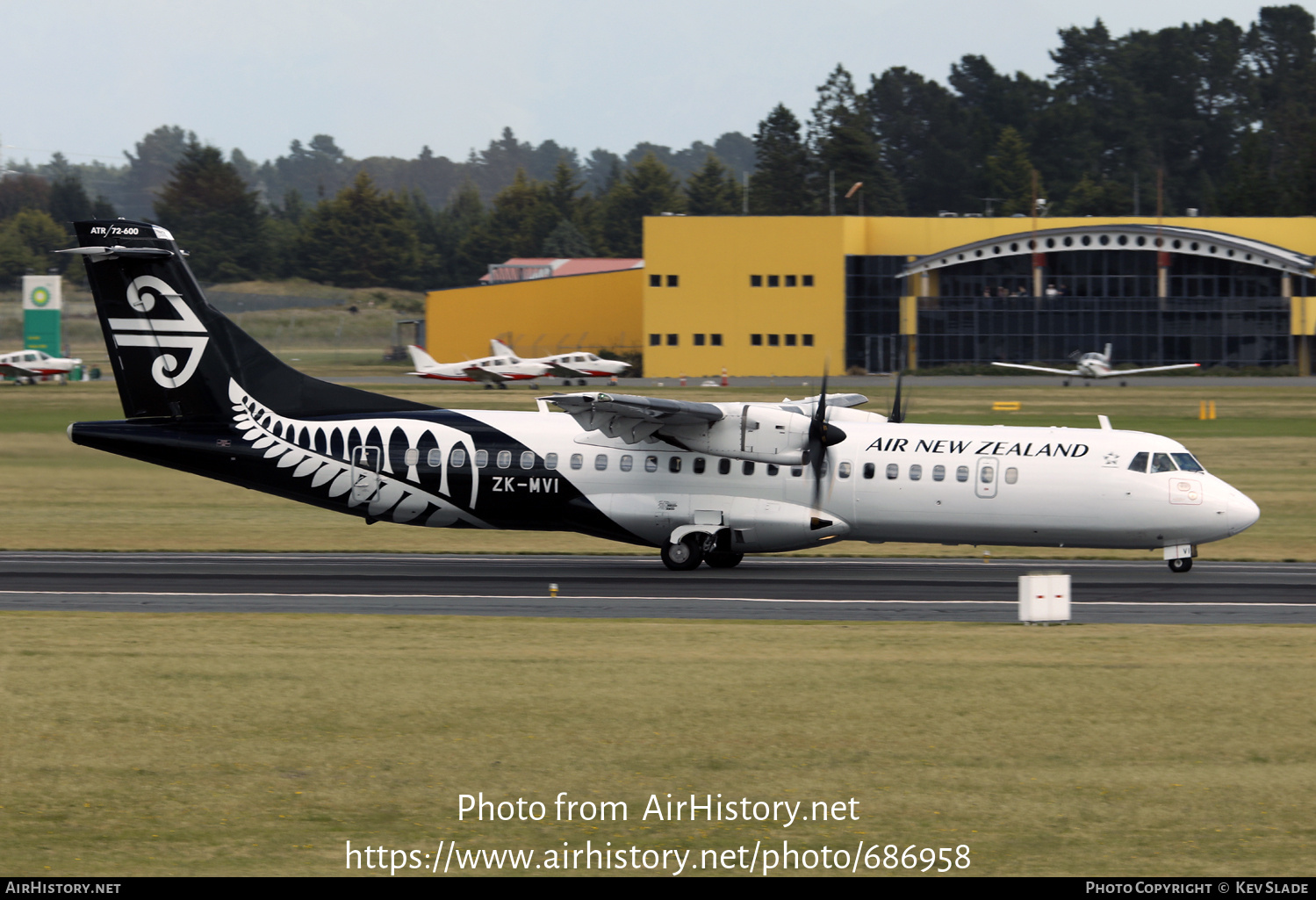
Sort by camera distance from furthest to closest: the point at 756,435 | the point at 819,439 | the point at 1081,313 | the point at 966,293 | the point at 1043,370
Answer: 1. the point at 966,293
2. the point at 1081,313
3. the point at 1043,370
4. the point at 756,435
5. the point at 819,439

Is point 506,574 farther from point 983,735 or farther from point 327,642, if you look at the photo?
point 983,735

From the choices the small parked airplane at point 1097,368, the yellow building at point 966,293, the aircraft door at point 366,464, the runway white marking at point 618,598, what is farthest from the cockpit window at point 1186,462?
the yellow building at point 966,293

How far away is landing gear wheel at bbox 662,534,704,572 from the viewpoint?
26.8 m

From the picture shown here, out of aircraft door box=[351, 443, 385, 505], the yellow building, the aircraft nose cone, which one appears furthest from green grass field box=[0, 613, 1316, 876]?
the yellow building

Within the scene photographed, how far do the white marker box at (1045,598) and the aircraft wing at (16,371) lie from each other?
243 ft

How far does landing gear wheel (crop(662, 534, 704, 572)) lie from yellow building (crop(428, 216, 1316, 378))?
200ft

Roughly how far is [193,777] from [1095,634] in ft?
40.2

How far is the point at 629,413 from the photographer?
25.7 metres

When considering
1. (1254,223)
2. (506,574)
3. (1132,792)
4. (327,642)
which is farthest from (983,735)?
(1254,223)

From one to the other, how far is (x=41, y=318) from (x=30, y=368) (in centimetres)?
1256

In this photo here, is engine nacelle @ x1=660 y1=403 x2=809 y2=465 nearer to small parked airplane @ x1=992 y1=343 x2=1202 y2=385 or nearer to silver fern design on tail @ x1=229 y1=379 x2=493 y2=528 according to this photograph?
silver fern design on tail @ x1=229 y1=379 x2=493 y2=528

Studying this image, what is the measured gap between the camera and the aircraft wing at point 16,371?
80.0m

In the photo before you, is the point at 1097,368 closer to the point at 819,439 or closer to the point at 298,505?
the point at 298,505

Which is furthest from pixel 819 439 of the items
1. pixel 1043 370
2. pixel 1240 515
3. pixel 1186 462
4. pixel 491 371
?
pixel 1043 370
